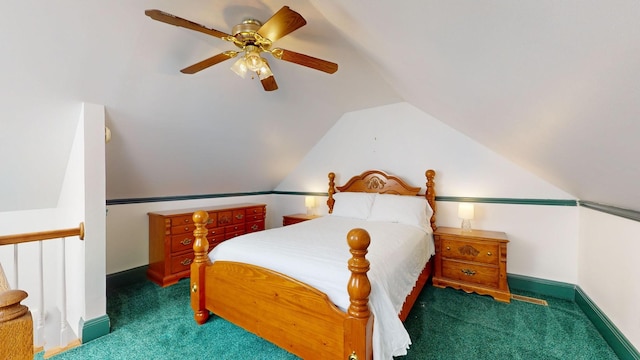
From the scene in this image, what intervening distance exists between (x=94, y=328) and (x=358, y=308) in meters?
2.15

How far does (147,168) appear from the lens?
115 inches

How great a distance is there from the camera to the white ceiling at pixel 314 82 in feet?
2.99

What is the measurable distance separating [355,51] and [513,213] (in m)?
2.51

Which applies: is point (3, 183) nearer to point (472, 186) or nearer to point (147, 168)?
point (147, 168)

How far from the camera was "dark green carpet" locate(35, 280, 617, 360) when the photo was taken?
185 cm

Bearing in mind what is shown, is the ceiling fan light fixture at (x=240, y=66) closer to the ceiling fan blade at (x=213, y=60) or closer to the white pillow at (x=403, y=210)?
the ceiling fan blade at (x=213, y=60)

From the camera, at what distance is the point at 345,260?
172 centimetres

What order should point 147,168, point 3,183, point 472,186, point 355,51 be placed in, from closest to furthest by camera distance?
point 3,183, point 355,51, point 147,168, point 472,186

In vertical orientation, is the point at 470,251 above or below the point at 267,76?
below

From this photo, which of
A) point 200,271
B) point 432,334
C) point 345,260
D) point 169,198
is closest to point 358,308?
point 345,260

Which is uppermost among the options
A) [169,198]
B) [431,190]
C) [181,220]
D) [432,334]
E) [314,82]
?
[314,82]

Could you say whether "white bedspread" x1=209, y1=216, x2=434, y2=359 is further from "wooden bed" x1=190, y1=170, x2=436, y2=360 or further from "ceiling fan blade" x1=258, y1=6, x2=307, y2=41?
"ceiling fan blade" x1=258, y1=6, x2=307, y2=41

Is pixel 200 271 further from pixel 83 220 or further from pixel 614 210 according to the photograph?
pixel 614 210

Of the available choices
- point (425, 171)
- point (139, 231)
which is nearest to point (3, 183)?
point (139, 231)
